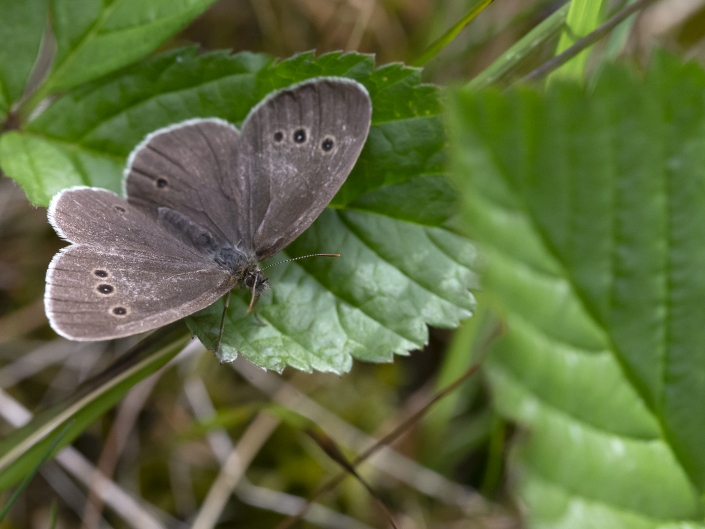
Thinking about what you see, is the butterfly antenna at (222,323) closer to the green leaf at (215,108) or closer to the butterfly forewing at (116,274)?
the butterfly forewing at (116,274)

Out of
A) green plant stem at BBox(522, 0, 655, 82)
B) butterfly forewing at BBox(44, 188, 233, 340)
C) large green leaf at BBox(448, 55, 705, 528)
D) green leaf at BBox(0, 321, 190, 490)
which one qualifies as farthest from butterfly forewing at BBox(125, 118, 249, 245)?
large green leaf at BBox(448, 55, 705, 528)

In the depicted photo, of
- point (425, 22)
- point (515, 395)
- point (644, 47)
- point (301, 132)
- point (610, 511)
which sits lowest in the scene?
point (610, 511)

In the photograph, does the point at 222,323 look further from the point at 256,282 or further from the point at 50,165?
the point at 50,165

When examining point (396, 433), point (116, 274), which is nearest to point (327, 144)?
point (116, 274)

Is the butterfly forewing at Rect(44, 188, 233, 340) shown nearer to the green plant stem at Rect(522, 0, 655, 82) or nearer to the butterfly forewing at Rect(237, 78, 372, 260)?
the butterfly forewing at Rect(237, 78, 372, 260)

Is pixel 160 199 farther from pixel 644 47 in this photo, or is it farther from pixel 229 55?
pixel 644 47

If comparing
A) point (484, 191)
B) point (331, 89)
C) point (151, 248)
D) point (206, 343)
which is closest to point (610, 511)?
point (484, 191)
